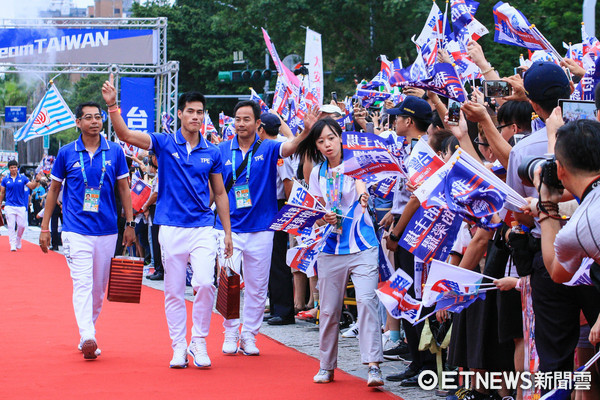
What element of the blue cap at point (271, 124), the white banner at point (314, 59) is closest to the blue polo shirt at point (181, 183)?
the blue cap at point (271, 124)

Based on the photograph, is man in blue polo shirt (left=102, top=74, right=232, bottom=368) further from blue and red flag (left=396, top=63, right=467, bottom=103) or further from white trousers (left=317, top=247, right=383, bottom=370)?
blue and red flag (left=396, top=63, right=467, bottom=103)

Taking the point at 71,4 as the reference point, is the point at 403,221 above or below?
below

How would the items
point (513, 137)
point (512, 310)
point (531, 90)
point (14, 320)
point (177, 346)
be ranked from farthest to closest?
point (14, 320) → point (177, 346) → point (513, 137) → point (512, 310) → point (531, 90)

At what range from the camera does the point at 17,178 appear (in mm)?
20891

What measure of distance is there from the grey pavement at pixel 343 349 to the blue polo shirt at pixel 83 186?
2.15 metres

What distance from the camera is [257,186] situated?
314 inches

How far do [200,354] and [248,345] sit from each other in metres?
0.78

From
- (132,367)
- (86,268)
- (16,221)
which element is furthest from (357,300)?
(16,221)

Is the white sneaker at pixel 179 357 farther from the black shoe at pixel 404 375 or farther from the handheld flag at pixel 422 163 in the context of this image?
the handheld flag at pixel 422 163

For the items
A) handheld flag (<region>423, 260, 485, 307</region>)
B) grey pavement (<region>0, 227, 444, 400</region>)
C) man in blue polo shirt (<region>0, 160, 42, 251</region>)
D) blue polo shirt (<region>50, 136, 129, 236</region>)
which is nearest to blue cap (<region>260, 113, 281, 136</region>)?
blue polo shirt (<region>50, 136, 129, 236</region>)

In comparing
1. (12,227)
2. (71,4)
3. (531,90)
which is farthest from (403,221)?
(71,4)

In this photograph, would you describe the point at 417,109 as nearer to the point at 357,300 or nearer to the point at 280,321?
the point at 357,300

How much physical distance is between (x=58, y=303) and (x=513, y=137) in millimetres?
7518

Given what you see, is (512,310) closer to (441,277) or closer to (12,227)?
(441,277)
